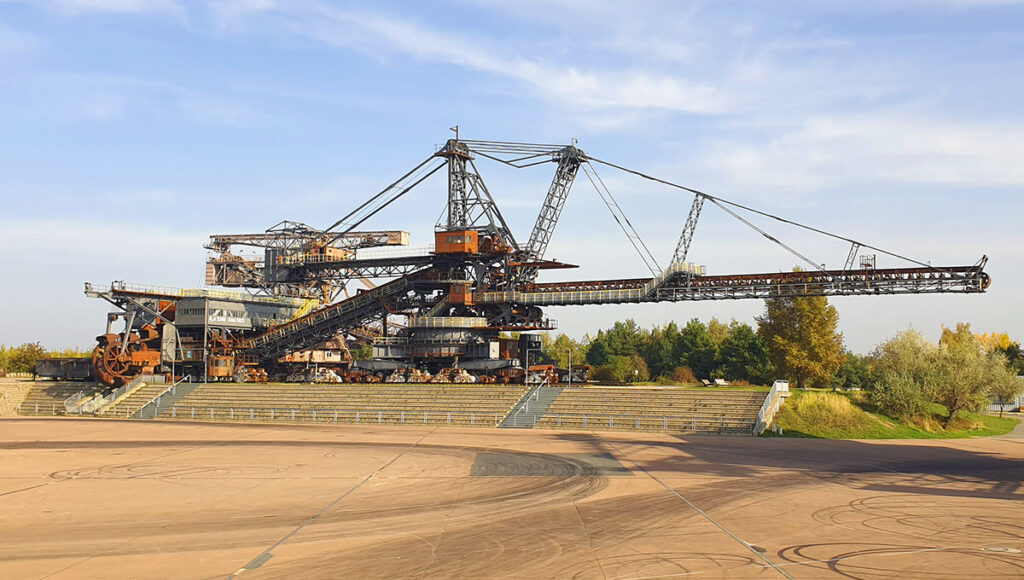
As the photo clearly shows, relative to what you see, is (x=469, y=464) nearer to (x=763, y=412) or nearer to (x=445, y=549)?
(x=445, y=549)

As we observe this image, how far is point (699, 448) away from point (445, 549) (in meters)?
27.8

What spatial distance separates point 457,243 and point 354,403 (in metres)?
21.3

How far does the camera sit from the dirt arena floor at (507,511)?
60.2 ft

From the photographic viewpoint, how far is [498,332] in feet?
273

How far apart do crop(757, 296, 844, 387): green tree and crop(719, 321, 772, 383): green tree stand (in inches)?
429

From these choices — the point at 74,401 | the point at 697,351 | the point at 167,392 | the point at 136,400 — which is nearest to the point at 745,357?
the point at 697,351

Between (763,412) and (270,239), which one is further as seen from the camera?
(270,239)

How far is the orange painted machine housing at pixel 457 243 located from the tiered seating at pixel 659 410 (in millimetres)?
22730

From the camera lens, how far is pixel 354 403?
2781 inches

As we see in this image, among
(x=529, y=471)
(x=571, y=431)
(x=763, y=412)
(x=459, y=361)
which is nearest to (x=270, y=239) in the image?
(x=459, y=361)

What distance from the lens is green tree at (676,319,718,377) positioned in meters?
121

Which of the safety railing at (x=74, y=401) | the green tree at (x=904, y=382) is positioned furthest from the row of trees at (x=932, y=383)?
the safety railing at (x=74, y=401)

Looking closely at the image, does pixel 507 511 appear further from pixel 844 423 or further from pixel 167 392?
pixel 167 392

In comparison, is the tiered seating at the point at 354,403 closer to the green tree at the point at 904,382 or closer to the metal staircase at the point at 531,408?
the metal staircase at the point at 531,408
